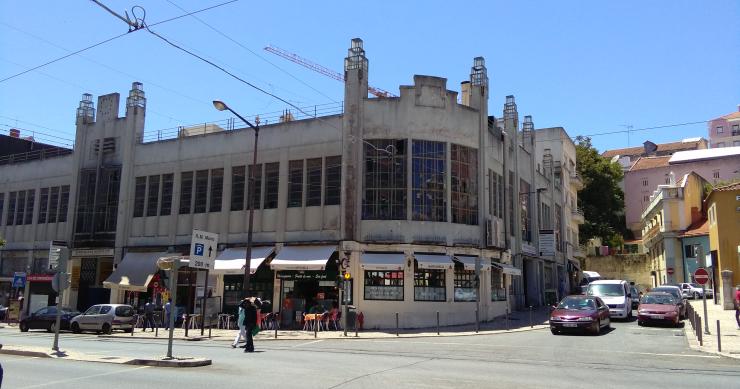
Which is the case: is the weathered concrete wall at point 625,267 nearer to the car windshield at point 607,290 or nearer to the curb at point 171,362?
the car windshield at point 607,290

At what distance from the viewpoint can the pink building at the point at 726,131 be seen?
3821 inches

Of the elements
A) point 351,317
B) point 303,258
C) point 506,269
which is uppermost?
point 303,258

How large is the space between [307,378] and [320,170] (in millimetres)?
19147

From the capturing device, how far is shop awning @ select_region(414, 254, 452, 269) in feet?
88.0

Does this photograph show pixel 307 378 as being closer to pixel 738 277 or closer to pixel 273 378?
pixel 273 378

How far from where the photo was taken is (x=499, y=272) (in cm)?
3188

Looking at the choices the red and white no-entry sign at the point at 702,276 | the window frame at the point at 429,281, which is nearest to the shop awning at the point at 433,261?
the window frame at the point at 429,281

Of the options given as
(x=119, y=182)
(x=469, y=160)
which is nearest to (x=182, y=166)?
(x=119, y=182)

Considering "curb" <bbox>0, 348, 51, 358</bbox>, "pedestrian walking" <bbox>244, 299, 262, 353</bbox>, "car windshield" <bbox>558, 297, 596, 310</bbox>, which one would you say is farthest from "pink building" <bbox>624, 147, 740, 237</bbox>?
"curb" <bbox>0, 348, 51, 358</bbox>

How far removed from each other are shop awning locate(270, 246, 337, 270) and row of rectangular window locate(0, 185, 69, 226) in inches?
726

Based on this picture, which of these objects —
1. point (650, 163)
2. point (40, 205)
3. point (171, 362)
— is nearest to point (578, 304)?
point (171, 362)

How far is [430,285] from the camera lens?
2777 centimetres

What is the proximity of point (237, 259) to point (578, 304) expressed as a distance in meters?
16.3

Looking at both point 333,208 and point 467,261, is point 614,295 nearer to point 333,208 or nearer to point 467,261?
point 467,261
